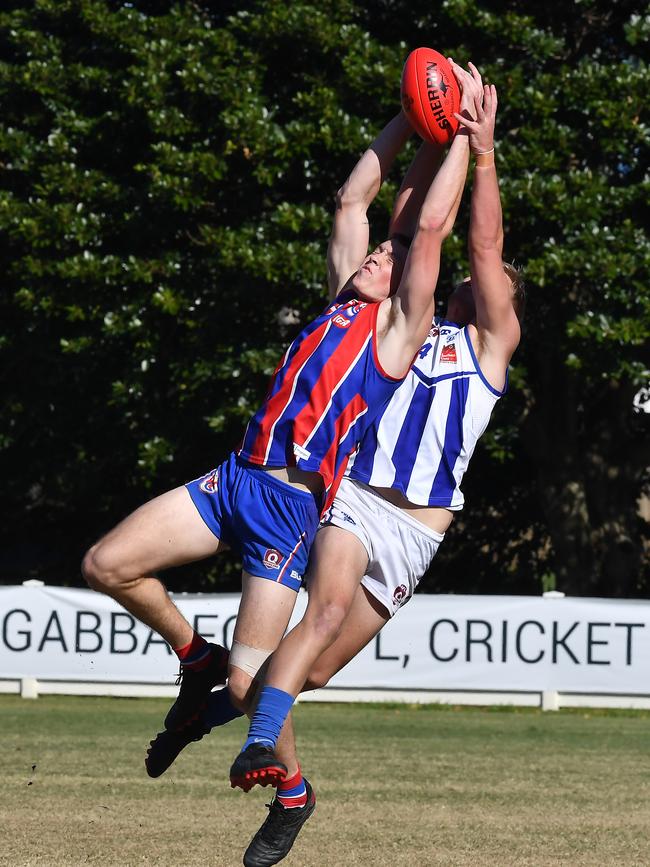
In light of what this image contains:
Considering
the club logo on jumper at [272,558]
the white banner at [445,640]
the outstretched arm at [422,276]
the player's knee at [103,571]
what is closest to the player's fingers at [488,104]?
the outstretched arm at [422,276]

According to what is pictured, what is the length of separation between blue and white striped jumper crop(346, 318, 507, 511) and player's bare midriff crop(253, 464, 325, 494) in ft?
1.26

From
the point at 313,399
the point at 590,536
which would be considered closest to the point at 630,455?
the point at 590,536

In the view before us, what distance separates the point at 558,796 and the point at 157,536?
15.6 feet

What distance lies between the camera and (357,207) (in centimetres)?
668

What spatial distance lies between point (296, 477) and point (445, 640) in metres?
10.0

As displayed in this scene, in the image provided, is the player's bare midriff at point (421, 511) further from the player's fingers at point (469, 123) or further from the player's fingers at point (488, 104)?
the player's fingers at point (488, 104)

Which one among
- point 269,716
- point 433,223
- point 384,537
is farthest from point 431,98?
point 269,716

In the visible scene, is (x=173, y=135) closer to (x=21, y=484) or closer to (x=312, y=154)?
(x=312, y=154)

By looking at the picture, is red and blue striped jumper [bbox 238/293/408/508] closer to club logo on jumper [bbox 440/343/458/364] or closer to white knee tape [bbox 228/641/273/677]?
club logo on jumper [bbox 440/343/458/364]

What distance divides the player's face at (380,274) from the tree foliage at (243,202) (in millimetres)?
9540

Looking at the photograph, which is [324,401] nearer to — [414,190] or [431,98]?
[414,190]

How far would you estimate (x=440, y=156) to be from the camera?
6.57m

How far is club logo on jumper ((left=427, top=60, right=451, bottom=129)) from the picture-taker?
621 centimetres

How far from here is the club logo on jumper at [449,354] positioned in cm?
626
